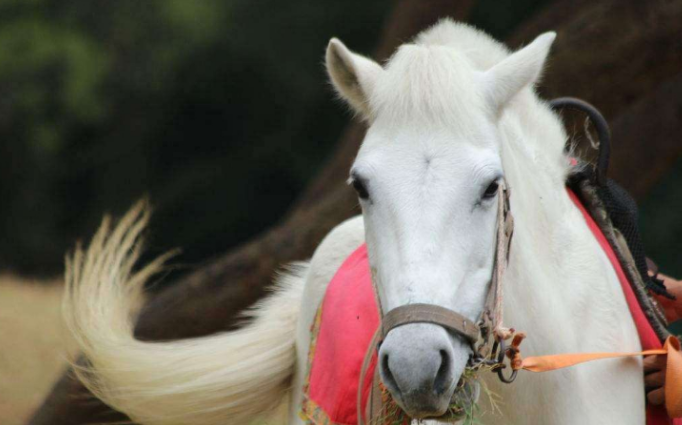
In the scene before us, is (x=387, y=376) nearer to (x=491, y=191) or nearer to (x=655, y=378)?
(x=491, y=191)

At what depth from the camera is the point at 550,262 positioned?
256 cm

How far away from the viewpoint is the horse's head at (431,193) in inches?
78.7

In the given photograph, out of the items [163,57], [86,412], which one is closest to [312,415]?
[86,412]

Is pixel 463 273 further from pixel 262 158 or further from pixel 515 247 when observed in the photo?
pixel 262 158

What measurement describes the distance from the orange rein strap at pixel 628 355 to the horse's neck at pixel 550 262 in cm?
6

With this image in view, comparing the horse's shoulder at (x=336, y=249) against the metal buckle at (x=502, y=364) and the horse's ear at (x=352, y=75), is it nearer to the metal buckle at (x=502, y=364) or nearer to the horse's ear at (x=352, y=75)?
the horse's ear at (x=352, y=75)

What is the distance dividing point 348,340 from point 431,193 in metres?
0.87

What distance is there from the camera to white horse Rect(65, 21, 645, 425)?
204cm

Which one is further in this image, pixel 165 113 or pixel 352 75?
pixel 165 113

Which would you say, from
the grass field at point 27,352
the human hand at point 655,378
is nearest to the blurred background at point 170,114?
the grass field at point 27,352

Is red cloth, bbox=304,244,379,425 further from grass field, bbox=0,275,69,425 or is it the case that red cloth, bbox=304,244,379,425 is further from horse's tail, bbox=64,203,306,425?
grass field, bbox=0,275,69,425

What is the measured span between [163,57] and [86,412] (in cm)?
646

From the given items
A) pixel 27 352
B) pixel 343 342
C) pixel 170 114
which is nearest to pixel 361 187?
pixel 343 342

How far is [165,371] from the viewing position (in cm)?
351
